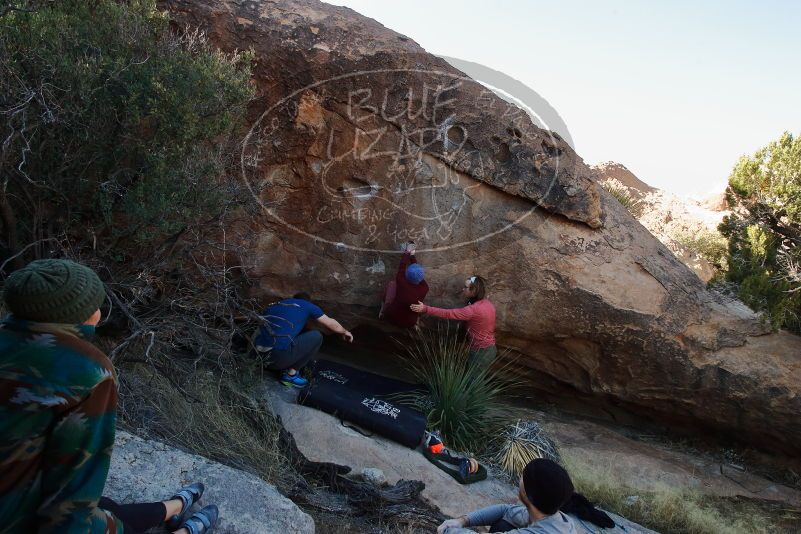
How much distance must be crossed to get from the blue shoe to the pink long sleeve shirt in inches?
55.2

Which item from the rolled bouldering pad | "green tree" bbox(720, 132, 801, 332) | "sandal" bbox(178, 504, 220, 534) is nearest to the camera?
"sandal" bbox(178, 504, 220, 534)

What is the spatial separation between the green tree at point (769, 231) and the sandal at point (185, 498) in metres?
6.87

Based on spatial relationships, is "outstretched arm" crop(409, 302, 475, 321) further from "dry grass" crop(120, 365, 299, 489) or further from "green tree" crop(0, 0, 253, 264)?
"green tree" crop(0, 0, 253, 264)

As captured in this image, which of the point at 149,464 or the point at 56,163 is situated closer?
the point at 149,464

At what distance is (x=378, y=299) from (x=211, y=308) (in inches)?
79.7

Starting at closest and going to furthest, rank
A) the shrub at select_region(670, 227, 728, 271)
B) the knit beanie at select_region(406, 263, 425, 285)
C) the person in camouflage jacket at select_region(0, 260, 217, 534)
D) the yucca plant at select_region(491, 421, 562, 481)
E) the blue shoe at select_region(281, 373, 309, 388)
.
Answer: the person in camouflage jacket at select_region(0, 260, 217, 534), the blue shoe at select_region(281, 373, 309, 388), the yucca plant at select_region(491, 421, 562, 481), the knit beanie at select_region(406, 263, 425, 285), the shrub at select_region(670, 227, 728, 271)

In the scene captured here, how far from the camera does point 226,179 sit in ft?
19.8

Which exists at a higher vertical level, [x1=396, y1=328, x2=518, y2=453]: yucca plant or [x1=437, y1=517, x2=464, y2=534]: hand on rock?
[x1=437, y1=517, x2=464, y2=534]: hand on rock

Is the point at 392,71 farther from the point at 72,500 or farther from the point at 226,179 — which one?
the point at 72,500

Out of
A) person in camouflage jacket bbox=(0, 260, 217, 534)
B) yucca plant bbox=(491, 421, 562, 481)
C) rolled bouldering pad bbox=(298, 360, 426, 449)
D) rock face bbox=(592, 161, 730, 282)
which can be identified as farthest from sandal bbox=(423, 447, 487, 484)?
rock face bbox=(592, 161, 730, 282)

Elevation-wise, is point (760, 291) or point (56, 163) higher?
point (760, 291)

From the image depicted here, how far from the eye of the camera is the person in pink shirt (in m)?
7.03

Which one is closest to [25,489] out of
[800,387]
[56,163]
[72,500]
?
[72,500]

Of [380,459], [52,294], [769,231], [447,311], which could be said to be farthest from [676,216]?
[52,294]
